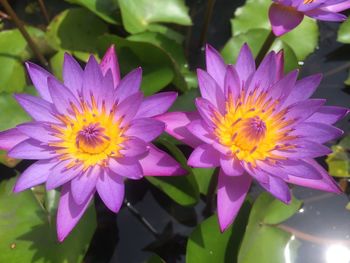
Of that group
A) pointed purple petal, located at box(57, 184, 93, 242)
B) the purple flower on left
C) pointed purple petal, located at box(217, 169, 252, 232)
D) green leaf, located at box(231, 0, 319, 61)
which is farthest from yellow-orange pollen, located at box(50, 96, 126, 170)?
green leaf, located at box(231, 0, 319, 61)

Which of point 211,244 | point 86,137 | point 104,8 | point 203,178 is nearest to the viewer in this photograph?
point 86,137


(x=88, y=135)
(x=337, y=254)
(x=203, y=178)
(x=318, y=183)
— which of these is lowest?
(x=337, y=254)

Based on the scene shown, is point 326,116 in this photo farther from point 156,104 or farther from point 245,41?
point 245,41

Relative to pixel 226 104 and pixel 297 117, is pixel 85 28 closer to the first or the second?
pixel 226 104

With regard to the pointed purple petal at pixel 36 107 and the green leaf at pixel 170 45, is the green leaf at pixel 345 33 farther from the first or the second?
the pointed purple petal at pixel 36 107

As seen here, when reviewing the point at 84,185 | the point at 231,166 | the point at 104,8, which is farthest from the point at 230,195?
the point at 104,8

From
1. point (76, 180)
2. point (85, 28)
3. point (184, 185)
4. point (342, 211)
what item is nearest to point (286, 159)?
point (184, 185)
